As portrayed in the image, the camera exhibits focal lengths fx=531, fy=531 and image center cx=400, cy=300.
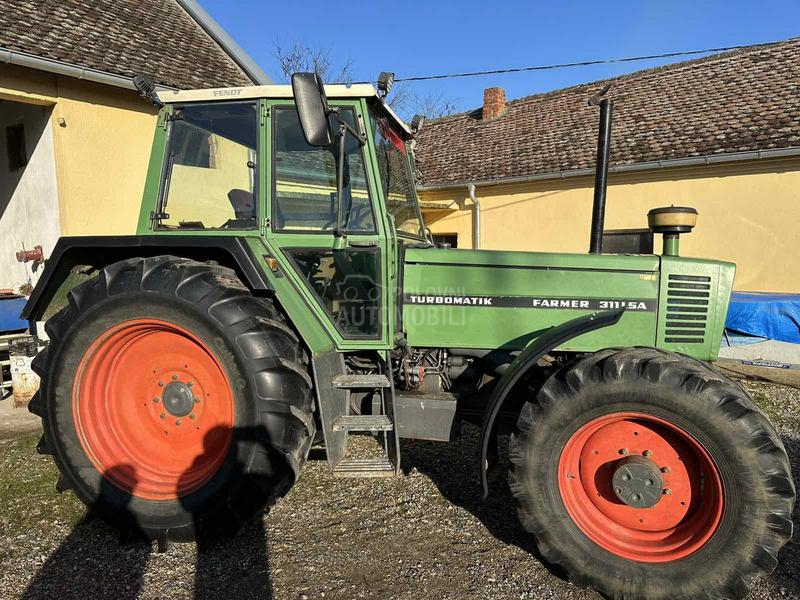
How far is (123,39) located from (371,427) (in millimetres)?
7263

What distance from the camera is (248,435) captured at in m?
2.49

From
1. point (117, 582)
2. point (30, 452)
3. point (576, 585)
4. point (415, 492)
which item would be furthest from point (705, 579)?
point (30, 452)

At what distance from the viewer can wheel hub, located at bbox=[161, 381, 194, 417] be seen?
2750mm

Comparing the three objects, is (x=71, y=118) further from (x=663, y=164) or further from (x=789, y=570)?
(x=663, y=164)

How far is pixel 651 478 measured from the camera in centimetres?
228

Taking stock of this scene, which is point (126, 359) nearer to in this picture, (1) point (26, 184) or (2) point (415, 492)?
(2) point (415, 492)

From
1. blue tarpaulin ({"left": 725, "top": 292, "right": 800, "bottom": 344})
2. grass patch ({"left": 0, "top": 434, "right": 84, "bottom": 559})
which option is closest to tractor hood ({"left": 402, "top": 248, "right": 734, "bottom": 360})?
grass patch ({"left": 0, "top": 434, "right": 84, "bottom": 559})

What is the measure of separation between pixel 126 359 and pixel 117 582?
3.52 ft

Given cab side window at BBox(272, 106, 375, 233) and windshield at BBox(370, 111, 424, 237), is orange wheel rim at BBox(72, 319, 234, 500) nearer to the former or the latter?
cab side window at BBox(272, 106, 375, 233)

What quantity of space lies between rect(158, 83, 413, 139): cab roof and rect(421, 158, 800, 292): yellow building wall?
7.22 m

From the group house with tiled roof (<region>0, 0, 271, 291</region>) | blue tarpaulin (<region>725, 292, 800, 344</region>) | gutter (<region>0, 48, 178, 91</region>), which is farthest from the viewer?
house with tiled roof (<region>0, 0, 271, 291</region>)

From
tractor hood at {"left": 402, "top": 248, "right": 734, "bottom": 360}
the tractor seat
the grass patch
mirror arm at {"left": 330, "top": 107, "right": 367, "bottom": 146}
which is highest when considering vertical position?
mirror arm at {"left": 330, "top": 107, "right": 367, "bottom": 146}

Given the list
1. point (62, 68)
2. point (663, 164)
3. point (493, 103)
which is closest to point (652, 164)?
point (663, 164)

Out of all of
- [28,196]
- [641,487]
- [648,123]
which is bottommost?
[641,487]
